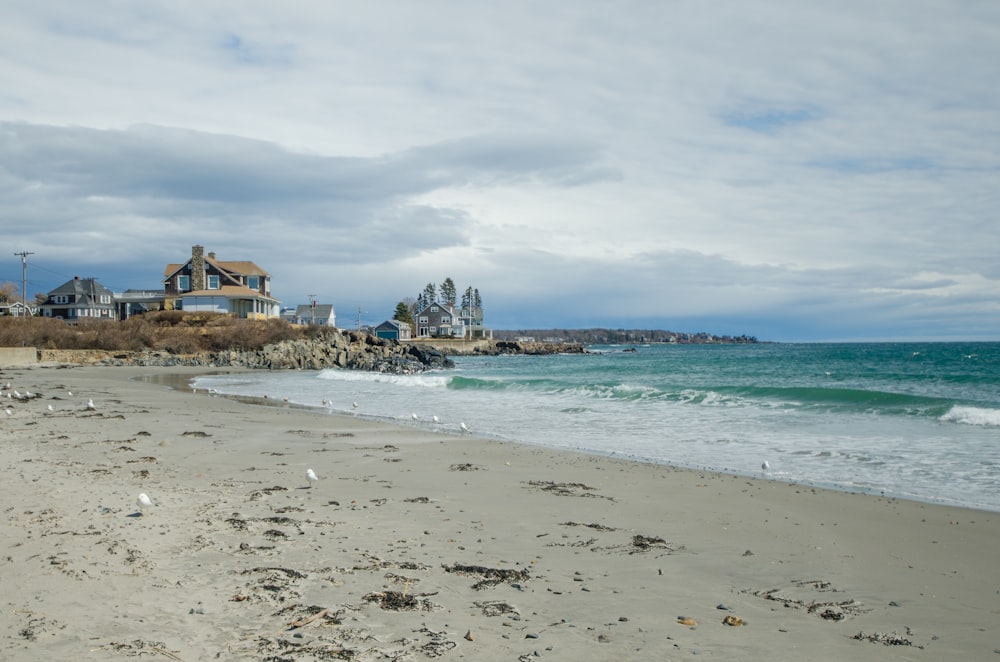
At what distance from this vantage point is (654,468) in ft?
38.5

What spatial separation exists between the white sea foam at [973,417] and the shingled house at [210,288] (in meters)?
56.7

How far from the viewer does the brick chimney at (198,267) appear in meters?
65.7

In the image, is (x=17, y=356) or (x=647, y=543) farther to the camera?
(x=17, y=356)

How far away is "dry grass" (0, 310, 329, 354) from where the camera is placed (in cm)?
4797

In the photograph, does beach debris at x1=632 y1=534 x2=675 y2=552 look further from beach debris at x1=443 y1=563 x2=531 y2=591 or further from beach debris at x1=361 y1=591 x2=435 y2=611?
beach debris at x1=361 y1=591 x2=435 y2=611

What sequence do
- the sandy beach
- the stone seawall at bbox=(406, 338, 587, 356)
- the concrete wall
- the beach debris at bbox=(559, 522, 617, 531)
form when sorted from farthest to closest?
the stone seawall at bbox=(406, 338, 587, 356) < the concrete wall < the beach debris at bbox=(559, 522, 617, 531) < the sandy beach

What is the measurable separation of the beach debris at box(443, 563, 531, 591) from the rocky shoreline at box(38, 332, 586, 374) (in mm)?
43912

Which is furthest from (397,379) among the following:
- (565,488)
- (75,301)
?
(75,301)

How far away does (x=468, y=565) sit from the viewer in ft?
19.5

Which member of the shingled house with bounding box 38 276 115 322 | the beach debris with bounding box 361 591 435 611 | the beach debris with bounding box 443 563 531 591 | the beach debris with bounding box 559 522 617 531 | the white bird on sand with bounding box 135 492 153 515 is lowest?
the beach debris with bounding box 559 522 617 531

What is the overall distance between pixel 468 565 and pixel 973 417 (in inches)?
689

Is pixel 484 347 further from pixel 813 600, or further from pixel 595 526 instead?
pixel 813 600

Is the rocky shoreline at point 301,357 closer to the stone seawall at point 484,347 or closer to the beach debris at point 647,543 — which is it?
the stone seawall at point 484,347

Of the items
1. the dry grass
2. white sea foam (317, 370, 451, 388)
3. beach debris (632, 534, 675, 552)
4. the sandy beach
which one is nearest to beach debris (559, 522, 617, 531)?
the sandy beach
